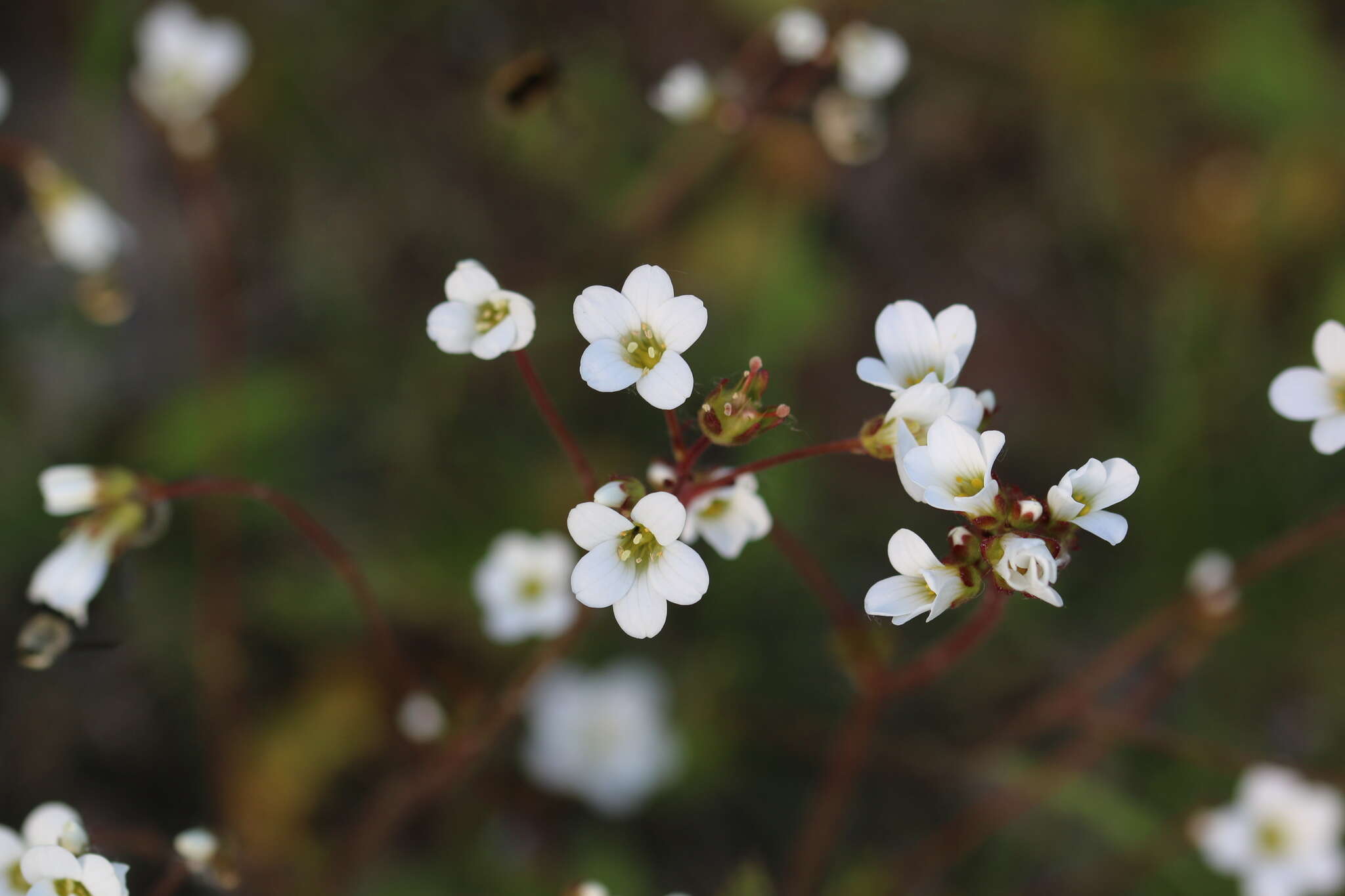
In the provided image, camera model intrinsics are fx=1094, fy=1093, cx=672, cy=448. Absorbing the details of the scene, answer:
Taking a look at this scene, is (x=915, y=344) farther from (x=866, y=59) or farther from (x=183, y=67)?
(x=183, y=67)

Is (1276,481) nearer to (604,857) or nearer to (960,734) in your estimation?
(960,734)

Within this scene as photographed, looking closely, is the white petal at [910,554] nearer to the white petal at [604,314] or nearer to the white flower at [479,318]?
the white petal at [604,314]

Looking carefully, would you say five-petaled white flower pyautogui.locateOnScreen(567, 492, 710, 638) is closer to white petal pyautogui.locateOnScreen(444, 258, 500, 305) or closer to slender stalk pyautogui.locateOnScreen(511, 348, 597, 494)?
slender stalk pyautogui.locateOnScreen(511, 348, 597, 494)

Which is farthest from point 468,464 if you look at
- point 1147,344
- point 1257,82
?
point 1257,82

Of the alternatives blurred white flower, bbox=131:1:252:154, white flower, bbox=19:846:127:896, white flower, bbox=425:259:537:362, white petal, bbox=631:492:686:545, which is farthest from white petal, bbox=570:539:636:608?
blurred white flower, bbox=131:1:252:154

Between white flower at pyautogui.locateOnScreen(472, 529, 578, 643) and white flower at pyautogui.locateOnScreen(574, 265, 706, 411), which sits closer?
white flower at pyautogui.locateOnScreen(574, 265, 706, 411)

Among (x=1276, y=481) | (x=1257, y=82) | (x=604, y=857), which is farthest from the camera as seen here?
(x=1257, y=82)
